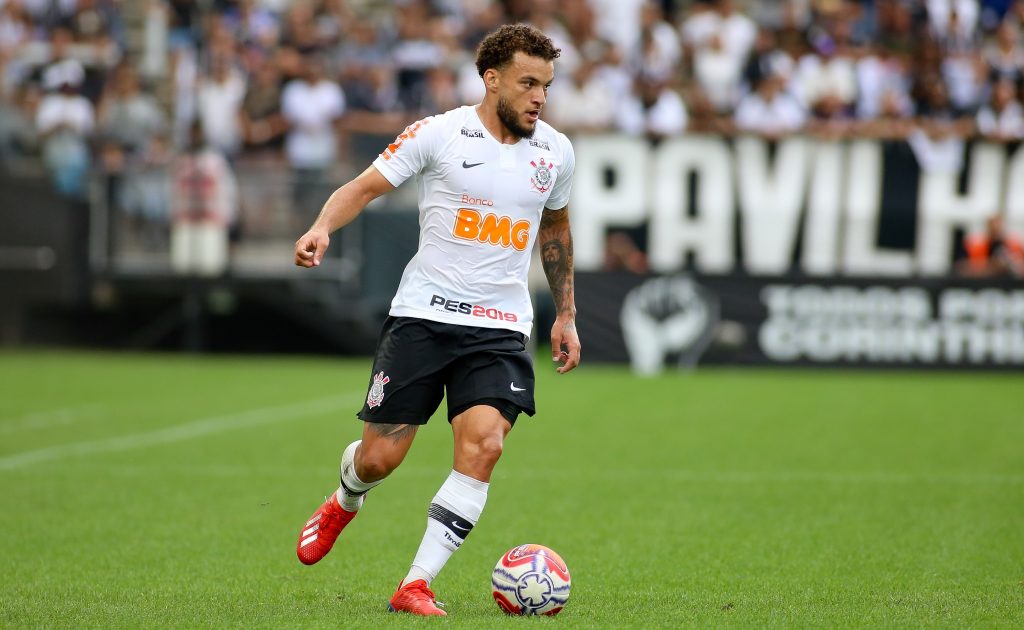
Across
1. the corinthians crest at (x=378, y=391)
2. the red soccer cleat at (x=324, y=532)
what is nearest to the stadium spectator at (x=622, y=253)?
the red soccer cleat at (x=324, y=532)

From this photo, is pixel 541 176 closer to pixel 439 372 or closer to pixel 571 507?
pixel 439 372

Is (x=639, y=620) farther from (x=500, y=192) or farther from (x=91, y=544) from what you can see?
(x=91, y=544)

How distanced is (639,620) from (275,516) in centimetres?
358

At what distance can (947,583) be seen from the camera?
6688 mm

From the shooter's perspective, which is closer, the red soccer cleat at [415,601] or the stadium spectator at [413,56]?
the red soccer cleat at [415,601]

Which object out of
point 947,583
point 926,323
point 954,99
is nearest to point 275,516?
point 947,583

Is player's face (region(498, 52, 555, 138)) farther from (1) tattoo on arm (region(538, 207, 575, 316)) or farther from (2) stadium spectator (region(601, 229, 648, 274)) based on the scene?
(2) stadium spectator (region(601, 229, 648, 274))

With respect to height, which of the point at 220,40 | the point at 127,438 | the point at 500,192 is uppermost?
the point at 220,40

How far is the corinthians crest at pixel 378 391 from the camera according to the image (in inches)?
243

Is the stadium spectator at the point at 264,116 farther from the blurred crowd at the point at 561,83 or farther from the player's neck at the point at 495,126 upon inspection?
the player's neck at the point at 495,126

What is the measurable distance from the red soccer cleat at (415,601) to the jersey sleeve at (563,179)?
1805 mm

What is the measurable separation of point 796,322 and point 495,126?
1388 centimetres

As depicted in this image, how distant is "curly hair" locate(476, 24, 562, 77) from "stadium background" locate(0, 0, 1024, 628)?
5.54 m

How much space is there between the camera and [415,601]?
5.80m
